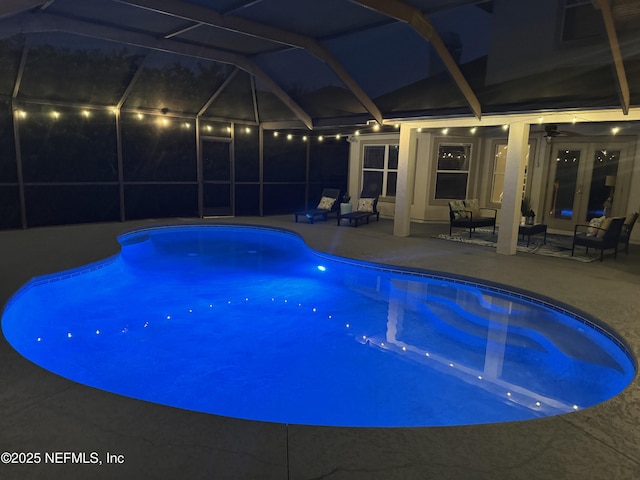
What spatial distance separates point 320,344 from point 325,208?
27.3 ft

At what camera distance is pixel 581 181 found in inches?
423

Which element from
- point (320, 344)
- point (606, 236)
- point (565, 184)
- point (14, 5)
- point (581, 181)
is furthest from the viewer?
point (565, 184)

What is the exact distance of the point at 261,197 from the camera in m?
13.7

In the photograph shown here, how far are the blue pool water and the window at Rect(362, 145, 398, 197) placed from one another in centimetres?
640

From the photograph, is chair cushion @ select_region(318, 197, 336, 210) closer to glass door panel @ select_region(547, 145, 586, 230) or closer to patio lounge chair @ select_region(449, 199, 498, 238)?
patio lounge chair @ select_region(449, 199, 498, 238)

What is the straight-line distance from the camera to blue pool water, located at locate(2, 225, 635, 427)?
3.74 meters

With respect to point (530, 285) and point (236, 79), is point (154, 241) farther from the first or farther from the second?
point (530, 285)

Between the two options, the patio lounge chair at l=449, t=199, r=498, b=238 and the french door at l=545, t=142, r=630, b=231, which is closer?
the patio lounge chair at l=449, t=199, r=498, b=238

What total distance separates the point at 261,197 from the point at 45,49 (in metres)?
6.81

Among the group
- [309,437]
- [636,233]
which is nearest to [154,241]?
[309,437]

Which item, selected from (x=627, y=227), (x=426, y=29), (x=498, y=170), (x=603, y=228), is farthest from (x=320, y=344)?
(x=498, y=170)

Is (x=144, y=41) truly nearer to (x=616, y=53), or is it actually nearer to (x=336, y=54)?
(x=336, y=54)

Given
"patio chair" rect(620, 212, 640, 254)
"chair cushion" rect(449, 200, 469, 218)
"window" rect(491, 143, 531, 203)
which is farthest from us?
"window" rect(491, 143, 531, 203)

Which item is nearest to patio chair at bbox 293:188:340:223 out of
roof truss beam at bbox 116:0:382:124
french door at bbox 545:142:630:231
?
roof truss beam at bbox 116:0:382:124
